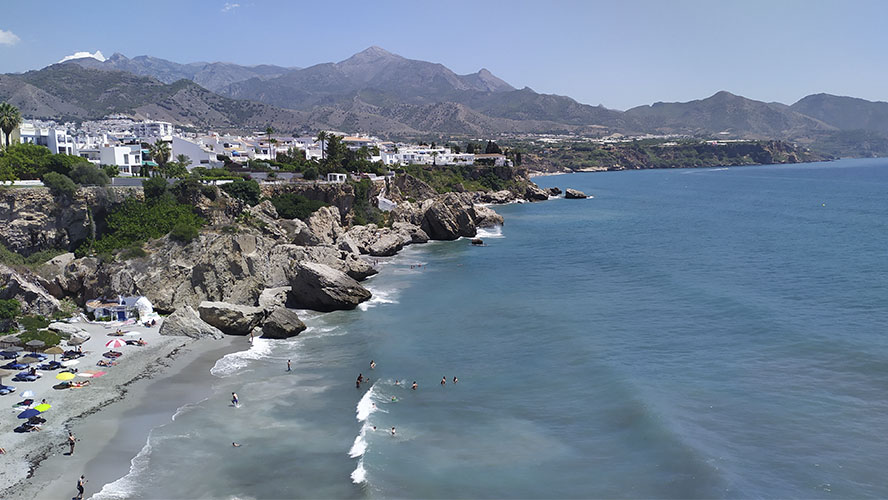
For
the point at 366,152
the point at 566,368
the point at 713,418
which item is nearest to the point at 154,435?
the point at 566,368

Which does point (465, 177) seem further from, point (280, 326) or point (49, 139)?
point (280, 326)

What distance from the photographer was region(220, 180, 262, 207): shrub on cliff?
2520 inches

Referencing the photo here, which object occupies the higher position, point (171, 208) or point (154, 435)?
point (171, 208)

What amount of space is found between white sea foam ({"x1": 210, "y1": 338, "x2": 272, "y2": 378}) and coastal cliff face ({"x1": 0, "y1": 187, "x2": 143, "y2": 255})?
2319 centimetres

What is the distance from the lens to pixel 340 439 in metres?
26.1

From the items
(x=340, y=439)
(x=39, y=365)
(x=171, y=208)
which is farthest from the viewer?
(x=171, y=208)

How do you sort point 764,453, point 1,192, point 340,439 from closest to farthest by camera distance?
point 764,453 → point 340,439 → point 1,192

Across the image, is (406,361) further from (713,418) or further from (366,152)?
(366,152)

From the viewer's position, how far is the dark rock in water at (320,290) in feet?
152

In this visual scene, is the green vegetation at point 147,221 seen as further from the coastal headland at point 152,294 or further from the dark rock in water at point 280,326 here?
the dark rock in water at point 280,326

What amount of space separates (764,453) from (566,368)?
36.6 ft

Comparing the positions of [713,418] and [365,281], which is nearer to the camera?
[713,418]

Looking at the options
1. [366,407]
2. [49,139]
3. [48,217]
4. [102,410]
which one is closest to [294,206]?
[48,217]

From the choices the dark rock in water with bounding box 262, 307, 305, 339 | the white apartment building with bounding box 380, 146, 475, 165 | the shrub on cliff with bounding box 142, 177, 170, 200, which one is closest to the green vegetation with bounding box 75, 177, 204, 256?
the shrub on cliff with bounding box 142, 177, 170, 200
